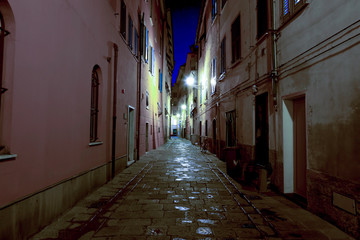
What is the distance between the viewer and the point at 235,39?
10422mm

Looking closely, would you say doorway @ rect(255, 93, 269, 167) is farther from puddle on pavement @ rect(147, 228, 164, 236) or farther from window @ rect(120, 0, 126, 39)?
window @ rect(120, 0, 126, 39)

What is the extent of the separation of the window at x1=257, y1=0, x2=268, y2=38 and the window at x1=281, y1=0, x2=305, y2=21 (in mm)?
1067

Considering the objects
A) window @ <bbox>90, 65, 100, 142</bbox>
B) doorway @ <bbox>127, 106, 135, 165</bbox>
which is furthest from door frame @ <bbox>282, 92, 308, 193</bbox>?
doorway @ <bbox>127, 106, 135, 165</bbox>

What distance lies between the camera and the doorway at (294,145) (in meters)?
5.84

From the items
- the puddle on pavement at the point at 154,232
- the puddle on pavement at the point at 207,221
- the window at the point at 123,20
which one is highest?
the window at the point at 123,20

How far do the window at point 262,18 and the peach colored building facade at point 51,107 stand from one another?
504 cm

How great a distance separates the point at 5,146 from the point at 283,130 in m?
5.91

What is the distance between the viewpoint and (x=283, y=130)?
6.13 metres

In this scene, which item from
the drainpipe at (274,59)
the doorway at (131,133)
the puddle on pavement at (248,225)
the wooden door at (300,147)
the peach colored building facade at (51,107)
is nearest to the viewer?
the peach colored building facade at (51,107)

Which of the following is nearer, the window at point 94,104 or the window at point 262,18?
the window at point 94,104

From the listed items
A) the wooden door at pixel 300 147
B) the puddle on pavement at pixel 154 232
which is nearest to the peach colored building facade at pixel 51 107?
the puddle on pavement at pixel 154 232

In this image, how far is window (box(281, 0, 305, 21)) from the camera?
17.7 ft

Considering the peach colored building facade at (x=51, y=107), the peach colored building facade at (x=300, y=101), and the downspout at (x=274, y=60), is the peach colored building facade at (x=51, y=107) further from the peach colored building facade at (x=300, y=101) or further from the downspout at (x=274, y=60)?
the downspout at (x=274, y=60)

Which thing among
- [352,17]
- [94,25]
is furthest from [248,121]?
[94,25]
